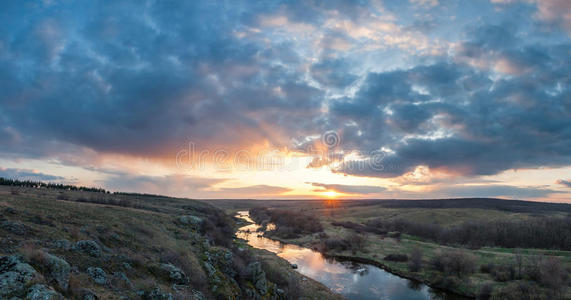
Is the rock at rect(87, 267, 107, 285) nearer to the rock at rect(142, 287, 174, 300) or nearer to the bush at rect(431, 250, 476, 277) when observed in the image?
the rock at rect(142, 287, 174, 300)

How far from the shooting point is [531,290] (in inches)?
1314

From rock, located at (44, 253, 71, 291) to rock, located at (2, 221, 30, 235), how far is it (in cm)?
573

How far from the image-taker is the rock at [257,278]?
23517 mm

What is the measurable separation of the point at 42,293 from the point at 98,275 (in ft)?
14.4

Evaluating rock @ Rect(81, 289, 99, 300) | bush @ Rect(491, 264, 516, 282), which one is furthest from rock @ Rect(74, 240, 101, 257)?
bush @ Rect(491, 264, 516, 282)

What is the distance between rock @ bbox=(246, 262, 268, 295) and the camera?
77.2ft

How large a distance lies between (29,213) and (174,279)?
38.4 ft

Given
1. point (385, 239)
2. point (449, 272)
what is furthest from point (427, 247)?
point (449, 272)

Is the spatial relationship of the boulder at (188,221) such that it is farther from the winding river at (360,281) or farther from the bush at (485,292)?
the bush at (485,292)

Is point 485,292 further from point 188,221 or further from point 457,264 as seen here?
point 188,221

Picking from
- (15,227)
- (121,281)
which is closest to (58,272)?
(121,281)

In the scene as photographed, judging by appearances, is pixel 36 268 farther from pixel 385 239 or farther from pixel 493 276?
pixel 385 239

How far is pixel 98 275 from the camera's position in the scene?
542 inches

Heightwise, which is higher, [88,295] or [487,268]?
[88,295]
